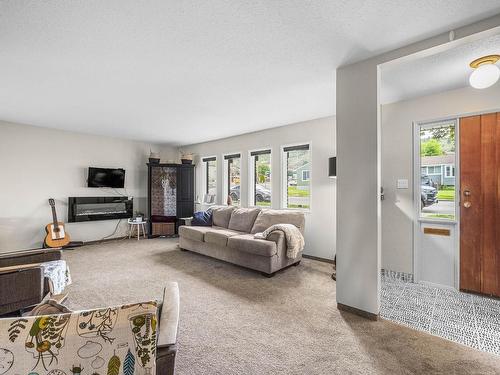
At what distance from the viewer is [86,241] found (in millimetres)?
5453

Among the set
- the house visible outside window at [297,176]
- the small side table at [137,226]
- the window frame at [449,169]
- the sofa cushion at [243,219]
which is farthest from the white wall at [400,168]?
the small side table at [137,226]

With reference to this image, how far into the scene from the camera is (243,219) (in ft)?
15.2

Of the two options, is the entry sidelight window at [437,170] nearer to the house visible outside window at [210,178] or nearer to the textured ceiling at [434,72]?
the textured ceiling at [434,72]

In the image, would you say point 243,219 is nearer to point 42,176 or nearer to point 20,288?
point 20,288

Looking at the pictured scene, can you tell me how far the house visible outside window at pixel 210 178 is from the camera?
6.31 m

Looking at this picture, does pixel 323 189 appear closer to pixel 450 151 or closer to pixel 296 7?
pixel 450 151

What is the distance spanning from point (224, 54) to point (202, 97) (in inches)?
44.7

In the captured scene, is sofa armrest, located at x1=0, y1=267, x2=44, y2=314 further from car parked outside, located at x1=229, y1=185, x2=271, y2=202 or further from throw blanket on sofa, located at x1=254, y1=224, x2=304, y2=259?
car parked outside, located at x1=229, y1=185, x2=271, y2=202

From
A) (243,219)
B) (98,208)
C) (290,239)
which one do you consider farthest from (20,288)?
(98,208)

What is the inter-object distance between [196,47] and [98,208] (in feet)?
16.1

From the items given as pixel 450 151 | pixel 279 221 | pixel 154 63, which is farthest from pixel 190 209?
pixel 450 151

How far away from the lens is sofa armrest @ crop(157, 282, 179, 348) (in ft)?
3.22

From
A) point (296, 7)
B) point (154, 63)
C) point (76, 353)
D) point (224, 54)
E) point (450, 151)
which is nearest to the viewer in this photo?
point (76, 353)

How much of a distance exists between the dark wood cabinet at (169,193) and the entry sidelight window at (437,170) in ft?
16.8
